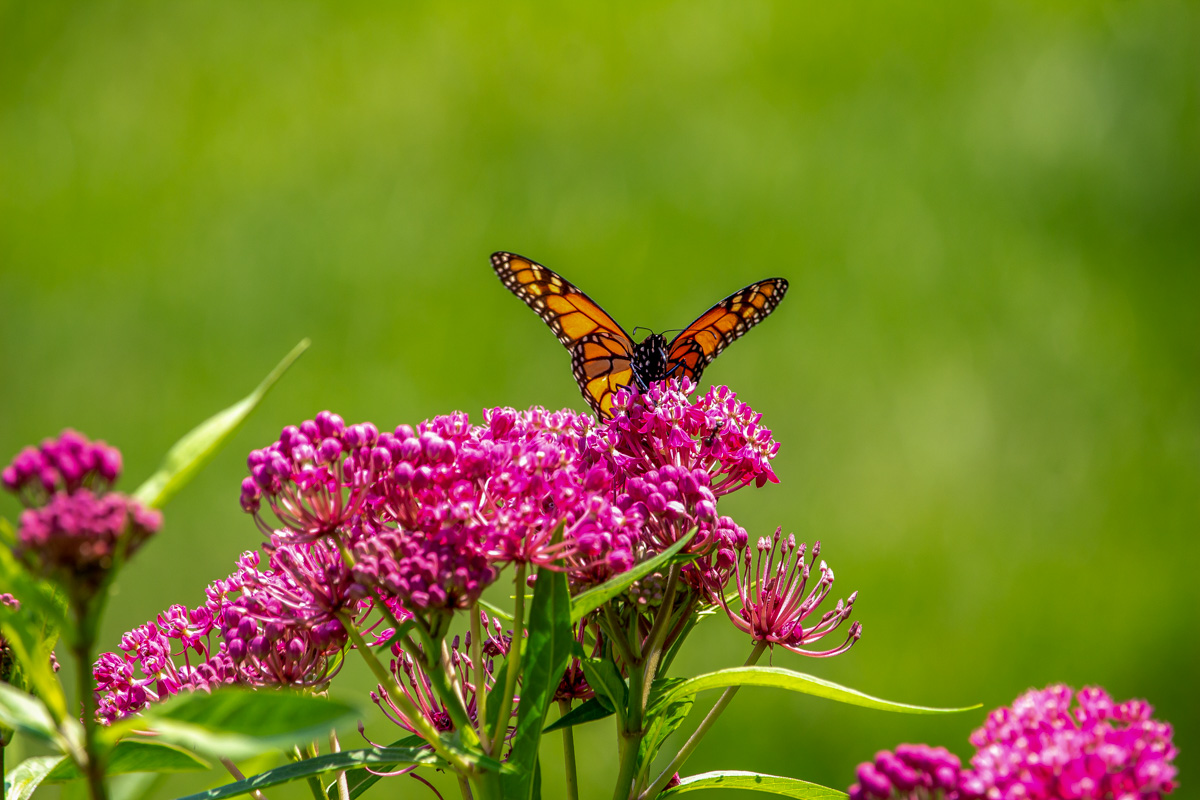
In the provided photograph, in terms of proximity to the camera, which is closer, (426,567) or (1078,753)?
(1078,753)

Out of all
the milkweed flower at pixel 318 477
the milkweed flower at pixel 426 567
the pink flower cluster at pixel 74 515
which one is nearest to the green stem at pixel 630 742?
the milkweed flower at pixel 426 567

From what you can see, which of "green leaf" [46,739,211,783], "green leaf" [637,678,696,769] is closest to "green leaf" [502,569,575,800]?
"green leaf" [637,678,696,769]

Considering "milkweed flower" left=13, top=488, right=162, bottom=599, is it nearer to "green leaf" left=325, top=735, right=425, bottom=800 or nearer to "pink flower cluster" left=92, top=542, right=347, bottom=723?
"pink flower cluster" left=92, top=542, right=347, bottom=723

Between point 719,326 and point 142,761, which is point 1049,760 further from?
point 719,326

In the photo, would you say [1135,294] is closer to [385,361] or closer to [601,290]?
[601,290]

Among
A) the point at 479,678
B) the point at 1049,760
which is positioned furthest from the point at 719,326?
the point at 1049,760

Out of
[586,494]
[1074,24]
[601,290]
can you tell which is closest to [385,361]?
[601,290]

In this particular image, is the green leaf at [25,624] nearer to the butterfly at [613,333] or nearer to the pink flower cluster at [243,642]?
the pink flower cluster at [243,642]
